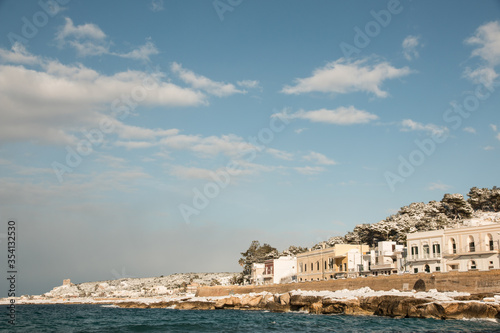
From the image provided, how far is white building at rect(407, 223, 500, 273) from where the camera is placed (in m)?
42.7

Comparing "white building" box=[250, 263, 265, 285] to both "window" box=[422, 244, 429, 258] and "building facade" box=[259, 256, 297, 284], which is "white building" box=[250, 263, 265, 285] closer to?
"building facade" box=[259, 256, 297, 284]

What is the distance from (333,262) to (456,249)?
19943 millimetres

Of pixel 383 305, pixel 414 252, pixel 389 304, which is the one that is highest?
pixel 414 252

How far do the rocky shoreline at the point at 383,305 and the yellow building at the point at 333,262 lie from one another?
38.7 feet

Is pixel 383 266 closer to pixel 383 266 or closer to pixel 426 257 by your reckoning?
pixel 383 266

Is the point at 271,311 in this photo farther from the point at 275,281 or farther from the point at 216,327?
the point at 275,281

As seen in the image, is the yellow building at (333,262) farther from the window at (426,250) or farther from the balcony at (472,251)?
the balcony at (472,251)

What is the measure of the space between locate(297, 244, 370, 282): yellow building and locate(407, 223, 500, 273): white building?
36.1ft

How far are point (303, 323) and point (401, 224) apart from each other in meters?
44.4

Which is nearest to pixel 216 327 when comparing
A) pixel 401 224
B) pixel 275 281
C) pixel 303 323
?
pixel 303 323

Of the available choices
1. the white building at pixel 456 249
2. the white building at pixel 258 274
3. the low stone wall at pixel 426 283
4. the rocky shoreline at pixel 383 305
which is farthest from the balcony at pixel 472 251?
the white building at pixel 258 274

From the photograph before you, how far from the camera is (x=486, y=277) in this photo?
119 feet

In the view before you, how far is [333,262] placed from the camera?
62469mm

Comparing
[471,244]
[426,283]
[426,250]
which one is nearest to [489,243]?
[471,244]
